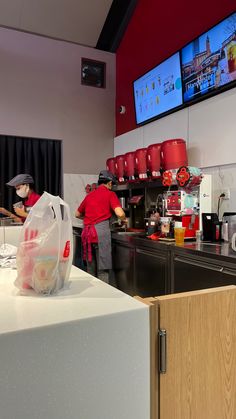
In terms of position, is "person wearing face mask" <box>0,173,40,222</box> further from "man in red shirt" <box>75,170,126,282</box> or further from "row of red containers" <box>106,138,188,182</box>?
"row of red containers" <box>106,138,188,182</box>

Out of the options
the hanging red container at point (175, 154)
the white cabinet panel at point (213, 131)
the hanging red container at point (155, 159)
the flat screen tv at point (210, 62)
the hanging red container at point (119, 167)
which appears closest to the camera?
the flat screen tv at point (210, 62)

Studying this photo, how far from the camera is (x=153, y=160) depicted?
3.72m

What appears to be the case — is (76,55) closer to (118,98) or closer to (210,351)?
(118,98)

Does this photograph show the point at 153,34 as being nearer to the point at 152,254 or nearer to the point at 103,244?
the point at 103,244

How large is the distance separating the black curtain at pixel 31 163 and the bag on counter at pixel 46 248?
3797 mm

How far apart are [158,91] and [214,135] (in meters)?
1.09

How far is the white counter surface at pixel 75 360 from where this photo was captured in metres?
0.72

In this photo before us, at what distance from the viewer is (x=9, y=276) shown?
1.40m

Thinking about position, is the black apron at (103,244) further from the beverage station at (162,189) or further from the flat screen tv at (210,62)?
the flat screen tv at (210,62)

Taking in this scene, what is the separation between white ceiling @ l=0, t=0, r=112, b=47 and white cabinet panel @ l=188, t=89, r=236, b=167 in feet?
7.50

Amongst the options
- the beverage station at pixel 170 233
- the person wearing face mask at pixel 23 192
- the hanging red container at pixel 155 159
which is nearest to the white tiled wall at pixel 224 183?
the beverage station at pixel 170 233

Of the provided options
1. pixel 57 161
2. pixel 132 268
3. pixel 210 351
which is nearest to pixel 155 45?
pixel 57 161

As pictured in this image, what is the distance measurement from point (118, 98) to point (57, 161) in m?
1.47

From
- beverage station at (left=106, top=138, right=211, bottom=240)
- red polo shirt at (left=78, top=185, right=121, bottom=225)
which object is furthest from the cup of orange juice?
red polo shirt at (left=78, top=185, right=121, bottom=225)
